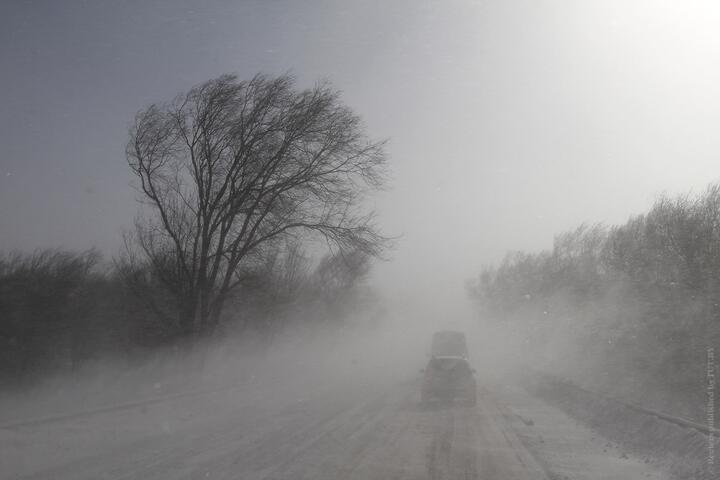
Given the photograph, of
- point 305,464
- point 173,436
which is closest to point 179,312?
point 173,436

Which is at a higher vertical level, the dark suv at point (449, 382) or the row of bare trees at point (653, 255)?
the row of bare trees at point (653, 255)

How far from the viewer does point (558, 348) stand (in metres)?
47.7

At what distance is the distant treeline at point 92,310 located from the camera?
23234mm

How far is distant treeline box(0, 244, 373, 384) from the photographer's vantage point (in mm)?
23234

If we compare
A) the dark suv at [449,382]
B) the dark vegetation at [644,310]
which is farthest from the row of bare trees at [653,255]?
the dark suv at [449,382]

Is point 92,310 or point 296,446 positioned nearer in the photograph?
point 296,446

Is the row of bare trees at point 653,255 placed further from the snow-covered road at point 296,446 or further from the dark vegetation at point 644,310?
the snow-covered road at point 296,446

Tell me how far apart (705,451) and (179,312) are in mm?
17234

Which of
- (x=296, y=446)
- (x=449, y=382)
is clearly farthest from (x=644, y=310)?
(x=296, y=446)

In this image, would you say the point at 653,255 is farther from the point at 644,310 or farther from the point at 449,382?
the point at 449,382

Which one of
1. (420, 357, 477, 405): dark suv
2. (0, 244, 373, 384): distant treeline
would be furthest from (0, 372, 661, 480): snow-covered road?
(0, 244, 373, 384): distant treeline

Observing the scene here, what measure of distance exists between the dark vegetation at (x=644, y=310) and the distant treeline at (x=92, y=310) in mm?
11195

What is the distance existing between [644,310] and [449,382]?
1393 cm

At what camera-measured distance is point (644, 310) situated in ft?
99.1
